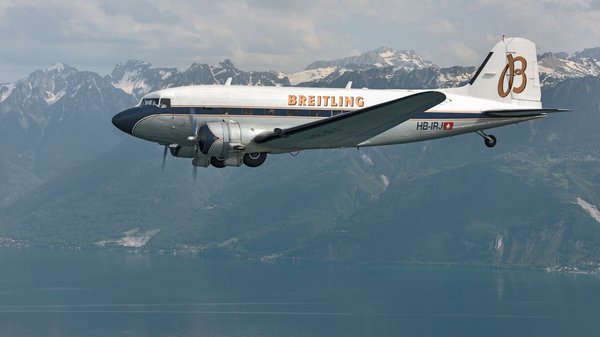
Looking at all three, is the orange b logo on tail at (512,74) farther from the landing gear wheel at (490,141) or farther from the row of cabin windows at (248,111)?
the row of cabin windows at (248,111)

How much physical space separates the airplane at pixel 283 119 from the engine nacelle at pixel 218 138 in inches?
Answer: 2.3

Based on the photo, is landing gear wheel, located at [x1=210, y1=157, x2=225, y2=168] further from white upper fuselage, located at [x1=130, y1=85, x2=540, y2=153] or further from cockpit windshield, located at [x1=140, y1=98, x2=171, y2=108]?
cockpit windshield, located at [x1=140, y1=98, x2=171, y2=108]

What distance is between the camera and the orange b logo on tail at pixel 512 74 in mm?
65875

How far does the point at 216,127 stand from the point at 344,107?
930 centimetres

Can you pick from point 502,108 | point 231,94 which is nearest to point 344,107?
point 231,94

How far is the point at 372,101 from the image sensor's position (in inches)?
2334

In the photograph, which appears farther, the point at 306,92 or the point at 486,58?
the point at 486,58

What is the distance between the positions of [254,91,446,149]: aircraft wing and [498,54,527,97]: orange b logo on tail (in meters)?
13.8

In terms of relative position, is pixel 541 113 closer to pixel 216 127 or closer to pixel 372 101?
pixel 372 101

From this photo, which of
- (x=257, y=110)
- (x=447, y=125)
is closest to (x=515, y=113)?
(x=447, y=125)

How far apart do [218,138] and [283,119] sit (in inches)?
222

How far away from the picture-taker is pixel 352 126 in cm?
5300

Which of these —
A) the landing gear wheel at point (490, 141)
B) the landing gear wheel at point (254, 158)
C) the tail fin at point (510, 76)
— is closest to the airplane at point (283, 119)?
the landing gear wheel at point (254, 158)

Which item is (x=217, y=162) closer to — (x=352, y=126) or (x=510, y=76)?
(x=352, y=126)
